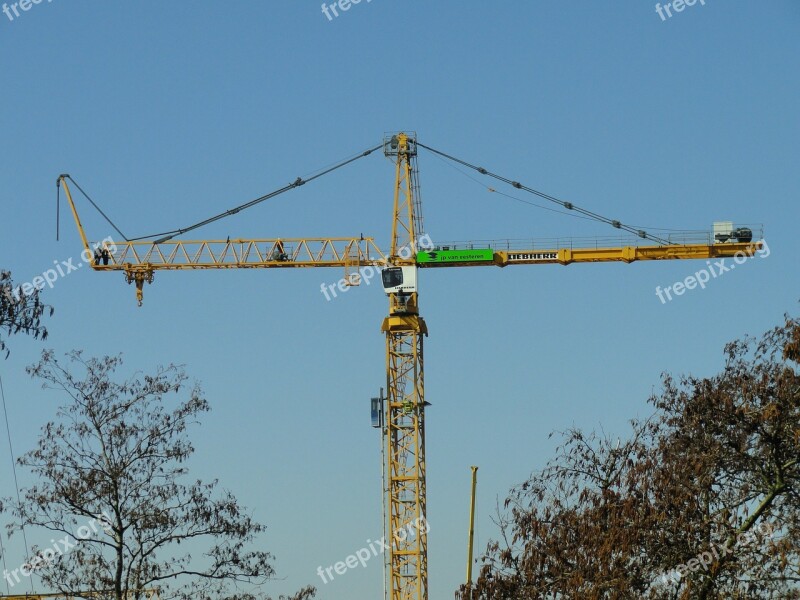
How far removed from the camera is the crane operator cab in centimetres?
9169

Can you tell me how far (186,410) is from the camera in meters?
41.9

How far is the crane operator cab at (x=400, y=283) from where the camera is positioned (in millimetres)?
91688

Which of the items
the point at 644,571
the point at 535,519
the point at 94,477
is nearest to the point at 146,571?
the point at 94,477

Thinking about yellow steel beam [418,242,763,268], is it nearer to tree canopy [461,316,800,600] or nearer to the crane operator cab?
the crane operator cab

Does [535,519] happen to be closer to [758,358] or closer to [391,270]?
[758,358]

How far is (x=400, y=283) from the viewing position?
91750 millimetres

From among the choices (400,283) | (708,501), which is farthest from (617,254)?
(708,501)

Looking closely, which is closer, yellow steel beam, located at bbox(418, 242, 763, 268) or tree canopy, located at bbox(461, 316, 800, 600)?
tree canopy, located at bbox(461, 316, 800, 600)

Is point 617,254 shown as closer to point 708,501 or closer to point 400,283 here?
point 400,283

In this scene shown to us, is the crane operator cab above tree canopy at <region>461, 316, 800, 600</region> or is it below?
above
